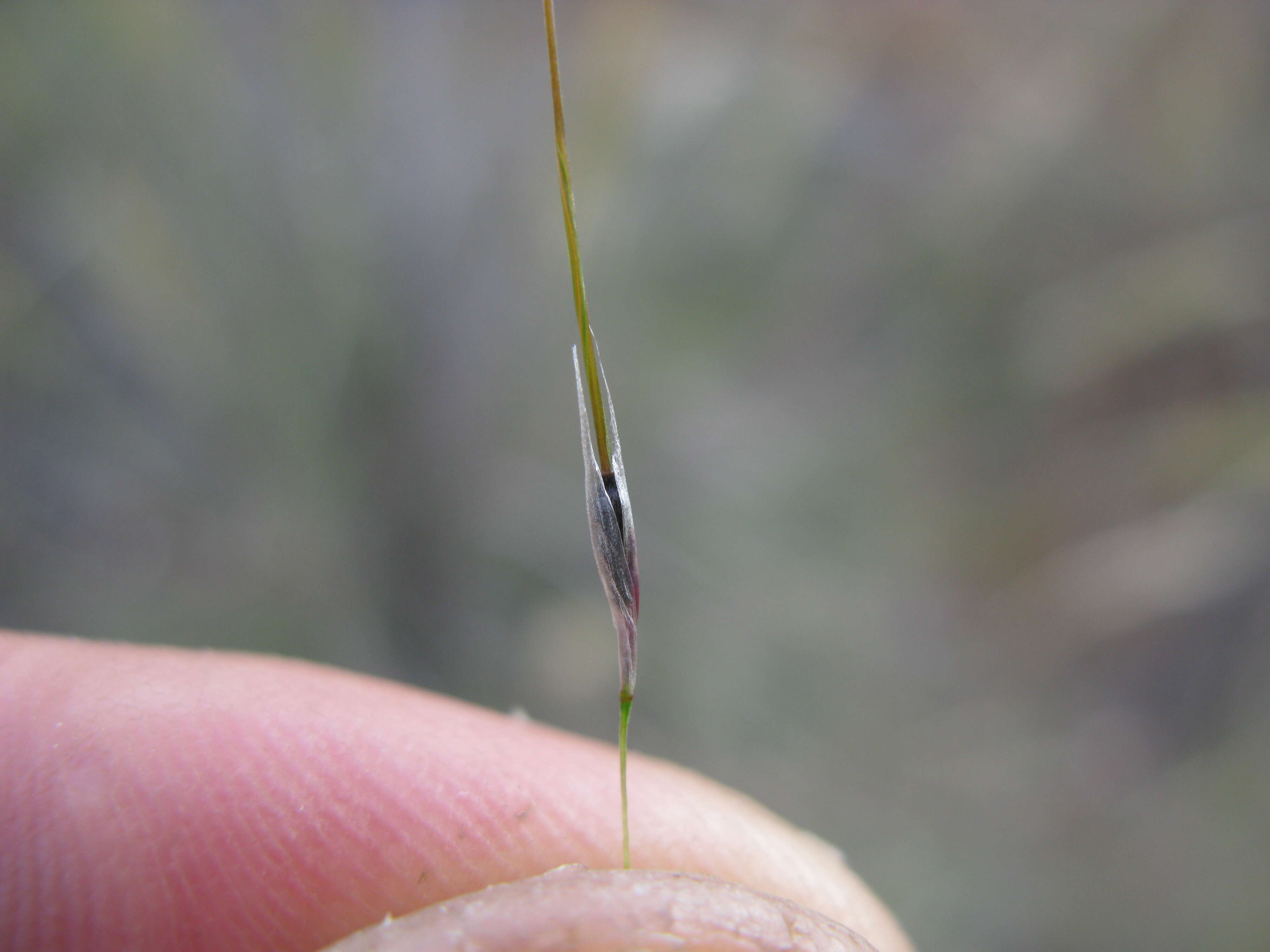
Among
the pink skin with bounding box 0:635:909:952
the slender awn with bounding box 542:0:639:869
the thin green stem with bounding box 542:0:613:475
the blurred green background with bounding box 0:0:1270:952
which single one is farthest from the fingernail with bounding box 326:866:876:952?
the blurred green background with bounding box 0:0:1270:952

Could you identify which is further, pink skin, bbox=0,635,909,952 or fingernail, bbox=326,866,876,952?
pink skin, bbox=0,635,909,952

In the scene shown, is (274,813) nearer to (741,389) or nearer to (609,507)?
(609,507)

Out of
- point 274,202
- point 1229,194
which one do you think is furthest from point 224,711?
point 1229,194

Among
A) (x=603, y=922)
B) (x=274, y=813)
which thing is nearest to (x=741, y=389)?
(x=274, y=813)

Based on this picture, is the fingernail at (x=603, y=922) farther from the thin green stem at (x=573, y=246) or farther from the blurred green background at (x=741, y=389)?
the blurred green background at (x=741, y=389)

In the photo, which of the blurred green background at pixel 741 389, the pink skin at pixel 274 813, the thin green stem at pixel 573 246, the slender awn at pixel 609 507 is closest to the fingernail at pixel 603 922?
the slender awn at pixel 609 507

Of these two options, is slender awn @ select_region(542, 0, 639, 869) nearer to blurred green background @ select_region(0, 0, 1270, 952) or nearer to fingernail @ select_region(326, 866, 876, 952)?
fingernail @ select_region(326, 866, 876, 952)

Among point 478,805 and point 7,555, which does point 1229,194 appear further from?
point 7,555
